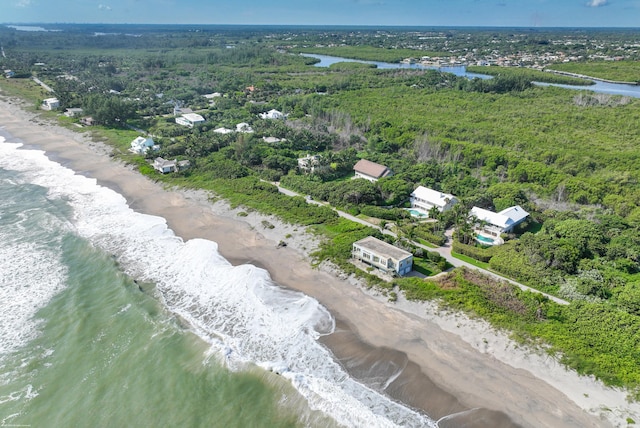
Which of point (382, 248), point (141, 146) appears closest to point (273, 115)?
point (141, 146)

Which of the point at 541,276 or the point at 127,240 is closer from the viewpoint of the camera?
the point at 541,276

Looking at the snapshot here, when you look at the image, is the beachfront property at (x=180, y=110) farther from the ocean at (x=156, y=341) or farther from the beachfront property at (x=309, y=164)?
the ocean at (x=156, y=341)

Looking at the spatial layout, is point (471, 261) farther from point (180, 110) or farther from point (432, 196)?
point (180, 110)

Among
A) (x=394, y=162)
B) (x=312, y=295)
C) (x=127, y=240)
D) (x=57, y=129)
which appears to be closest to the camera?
(x=312, y=295)

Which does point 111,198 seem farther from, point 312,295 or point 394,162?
point 394,162

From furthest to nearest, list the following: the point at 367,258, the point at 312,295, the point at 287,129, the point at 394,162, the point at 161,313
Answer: the point at 287,129 < the point at 394,162 < the point at 367,258 < the point at 312,295 < the point at 161,313

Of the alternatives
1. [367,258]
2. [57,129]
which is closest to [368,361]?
[367,258]

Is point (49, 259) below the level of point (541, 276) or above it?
below
